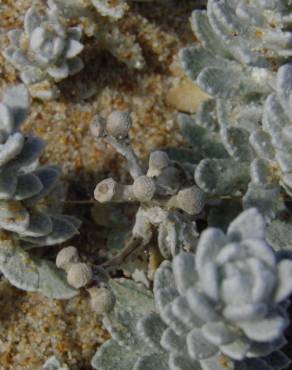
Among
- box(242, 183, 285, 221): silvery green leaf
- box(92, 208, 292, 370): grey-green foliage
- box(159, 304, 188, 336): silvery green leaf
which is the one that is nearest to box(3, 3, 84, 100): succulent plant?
box(242, 183, 285, 221): silvery green leaf

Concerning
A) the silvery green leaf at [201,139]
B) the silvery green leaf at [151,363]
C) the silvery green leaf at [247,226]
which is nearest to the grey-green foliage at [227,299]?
the silvery green leaf at [247,226]

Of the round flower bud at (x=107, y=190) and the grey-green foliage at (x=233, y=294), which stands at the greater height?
the grey-green foliage at (x=233, y=294)

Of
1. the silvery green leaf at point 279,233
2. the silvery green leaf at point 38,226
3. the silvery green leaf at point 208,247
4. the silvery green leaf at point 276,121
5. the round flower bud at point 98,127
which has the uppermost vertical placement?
the silvery green leaf at point 276,121

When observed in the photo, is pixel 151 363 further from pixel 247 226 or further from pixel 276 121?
pixel 276 121

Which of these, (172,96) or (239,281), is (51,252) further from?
(239,281)

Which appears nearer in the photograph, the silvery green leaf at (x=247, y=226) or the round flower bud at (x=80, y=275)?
the silvery green leaf at (x=247, y=226)

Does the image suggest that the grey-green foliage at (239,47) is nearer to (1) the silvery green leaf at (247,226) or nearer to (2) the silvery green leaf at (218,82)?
(2) the silvery green leaf at (218,82)
